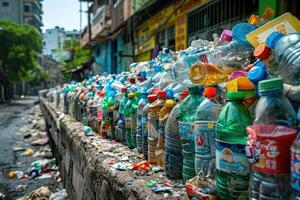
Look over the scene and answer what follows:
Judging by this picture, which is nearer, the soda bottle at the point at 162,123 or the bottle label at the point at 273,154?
the bottle label at the point at 273,154

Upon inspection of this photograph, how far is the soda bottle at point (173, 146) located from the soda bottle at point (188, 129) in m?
0.08

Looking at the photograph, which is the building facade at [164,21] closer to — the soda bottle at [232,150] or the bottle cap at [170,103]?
the bottle cap at [170,103]

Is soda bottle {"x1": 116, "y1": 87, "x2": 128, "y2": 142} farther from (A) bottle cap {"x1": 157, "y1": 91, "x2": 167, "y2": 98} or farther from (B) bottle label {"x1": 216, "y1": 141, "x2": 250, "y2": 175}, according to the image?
(B) bottle label {"x1": 216, "y1": 141, "x2": 250, "y2": 175}

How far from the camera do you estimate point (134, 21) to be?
40.3 ft

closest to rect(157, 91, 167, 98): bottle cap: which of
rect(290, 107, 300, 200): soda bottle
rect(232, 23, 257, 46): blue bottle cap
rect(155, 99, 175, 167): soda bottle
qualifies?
rect(155, 99, 175, 167): soda bottle

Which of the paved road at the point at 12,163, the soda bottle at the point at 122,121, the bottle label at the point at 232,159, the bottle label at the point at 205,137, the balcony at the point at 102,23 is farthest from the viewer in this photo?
the balcony at the point at 102,23

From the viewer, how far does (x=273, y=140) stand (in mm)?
1151

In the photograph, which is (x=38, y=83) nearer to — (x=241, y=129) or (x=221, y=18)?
(x=221, y=18)

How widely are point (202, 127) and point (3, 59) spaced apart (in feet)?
115

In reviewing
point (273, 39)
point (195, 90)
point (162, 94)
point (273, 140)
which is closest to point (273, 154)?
point (273, 140)

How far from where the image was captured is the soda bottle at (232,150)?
139 cm

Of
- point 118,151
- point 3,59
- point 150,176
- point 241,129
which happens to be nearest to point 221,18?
point 118,151

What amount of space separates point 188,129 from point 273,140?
682 mm

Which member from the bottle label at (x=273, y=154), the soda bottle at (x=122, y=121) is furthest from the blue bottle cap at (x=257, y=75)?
the soda bottle at (x=122, y=121)
